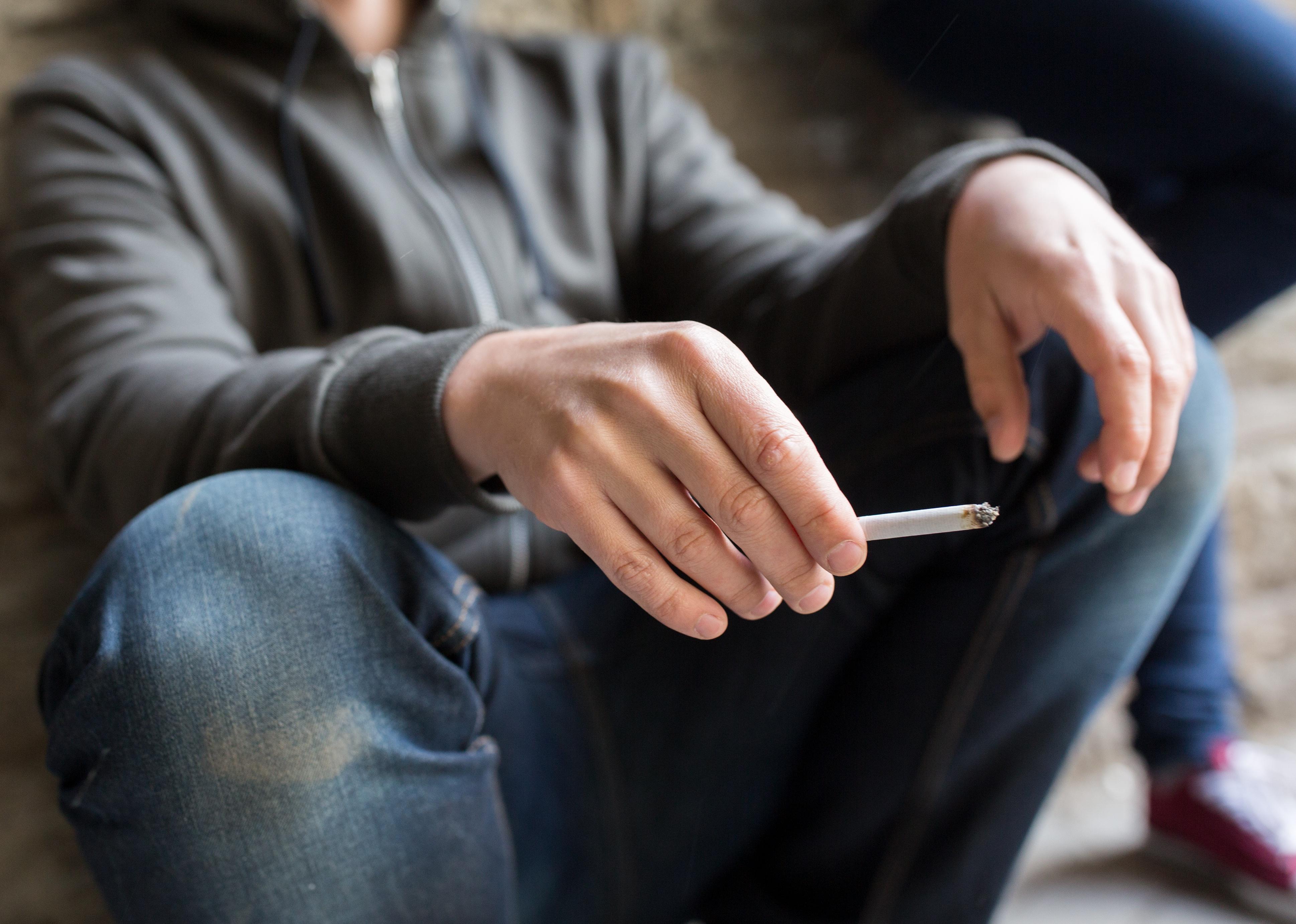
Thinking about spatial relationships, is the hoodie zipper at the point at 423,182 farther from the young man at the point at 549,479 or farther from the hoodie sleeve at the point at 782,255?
the hoodie sleeve at the point at 782,255

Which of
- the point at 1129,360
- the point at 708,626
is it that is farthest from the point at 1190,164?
the point at 708,626

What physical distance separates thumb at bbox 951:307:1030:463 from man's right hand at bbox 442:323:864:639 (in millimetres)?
191

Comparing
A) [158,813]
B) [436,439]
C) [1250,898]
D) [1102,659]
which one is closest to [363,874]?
[158,813]

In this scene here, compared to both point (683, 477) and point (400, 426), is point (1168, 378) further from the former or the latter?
point (400, 426)

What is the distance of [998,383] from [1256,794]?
639mm

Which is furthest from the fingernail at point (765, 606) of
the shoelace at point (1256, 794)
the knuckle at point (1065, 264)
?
the shoelace at point (1256, 794)

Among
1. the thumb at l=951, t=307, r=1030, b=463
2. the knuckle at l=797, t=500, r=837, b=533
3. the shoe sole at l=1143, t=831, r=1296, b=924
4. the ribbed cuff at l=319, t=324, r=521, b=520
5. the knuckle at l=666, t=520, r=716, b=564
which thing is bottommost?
the shoe sole at l=1143, t=831, r=1296, b=924

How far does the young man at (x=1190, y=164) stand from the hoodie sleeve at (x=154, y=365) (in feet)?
2.01

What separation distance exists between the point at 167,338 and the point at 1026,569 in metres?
0.58

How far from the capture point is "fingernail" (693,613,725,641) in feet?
1.09

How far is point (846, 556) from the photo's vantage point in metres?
0.32

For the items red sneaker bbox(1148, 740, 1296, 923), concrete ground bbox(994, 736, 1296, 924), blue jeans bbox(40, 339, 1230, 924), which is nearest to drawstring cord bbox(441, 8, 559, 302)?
blue jeans bbox(40, 339, 1230, 924)

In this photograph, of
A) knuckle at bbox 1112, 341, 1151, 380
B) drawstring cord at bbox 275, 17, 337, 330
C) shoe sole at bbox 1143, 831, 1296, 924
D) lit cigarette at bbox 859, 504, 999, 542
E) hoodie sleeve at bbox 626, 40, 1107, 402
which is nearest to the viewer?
lit cigarette at bbox 859, 504, 999, 542

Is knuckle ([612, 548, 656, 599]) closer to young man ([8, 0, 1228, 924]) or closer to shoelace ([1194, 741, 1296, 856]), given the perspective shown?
young man ([8, 0, 1228, 924])
